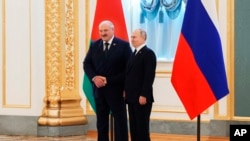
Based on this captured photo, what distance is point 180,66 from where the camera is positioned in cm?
562

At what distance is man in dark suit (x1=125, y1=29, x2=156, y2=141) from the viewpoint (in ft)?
19.2

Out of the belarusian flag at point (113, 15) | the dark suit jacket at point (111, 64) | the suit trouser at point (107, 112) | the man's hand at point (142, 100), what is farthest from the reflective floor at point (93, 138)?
the man's hand at point (142, 100)

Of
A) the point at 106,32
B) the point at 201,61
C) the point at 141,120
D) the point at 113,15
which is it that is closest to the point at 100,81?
the point at 106,32

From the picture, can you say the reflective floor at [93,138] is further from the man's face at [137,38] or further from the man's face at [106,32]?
the man's face at [137,38]

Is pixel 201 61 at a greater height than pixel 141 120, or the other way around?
pixel 201 61

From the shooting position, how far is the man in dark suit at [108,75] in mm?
6215

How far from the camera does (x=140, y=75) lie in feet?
19.5

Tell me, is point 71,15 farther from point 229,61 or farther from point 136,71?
point 136,71

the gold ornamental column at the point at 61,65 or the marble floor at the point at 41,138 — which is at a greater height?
the gold ornamental column at the point at 61,65

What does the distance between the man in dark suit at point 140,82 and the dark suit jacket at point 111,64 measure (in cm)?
26

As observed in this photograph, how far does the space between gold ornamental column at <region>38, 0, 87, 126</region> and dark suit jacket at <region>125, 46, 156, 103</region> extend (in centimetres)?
264

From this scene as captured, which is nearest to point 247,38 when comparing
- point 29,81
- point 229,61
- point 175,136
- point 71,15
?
point 229,61

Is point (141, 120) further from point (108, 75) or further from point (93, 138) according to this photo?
point (93, 138)

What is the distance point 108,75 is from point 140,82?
0.44 m
